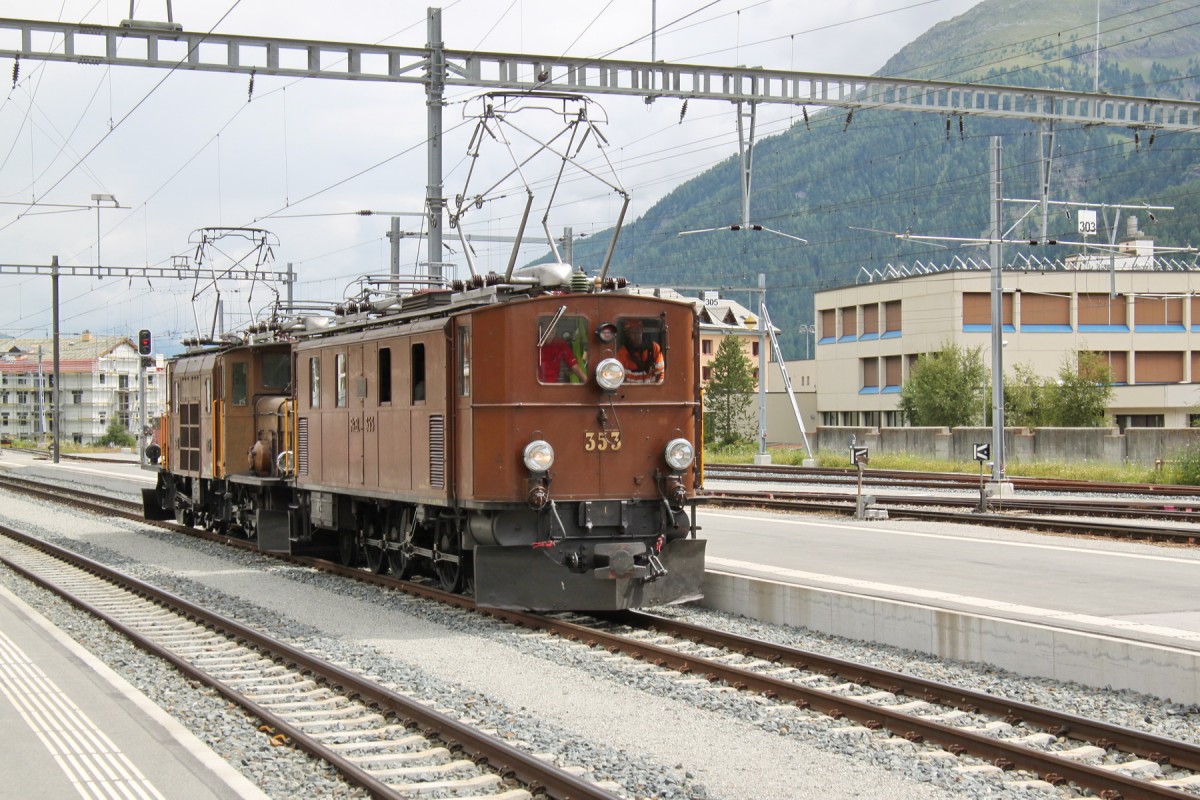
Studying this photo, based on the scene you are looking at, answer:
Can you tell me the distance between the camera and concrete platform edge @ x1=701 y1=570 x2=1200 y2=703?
9578 mm

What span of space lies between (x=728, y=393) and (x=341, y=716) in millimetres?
57181

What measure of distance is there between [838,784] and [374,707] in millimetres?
3671

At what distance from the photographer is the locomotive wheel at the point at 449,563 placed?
14789 millimetres

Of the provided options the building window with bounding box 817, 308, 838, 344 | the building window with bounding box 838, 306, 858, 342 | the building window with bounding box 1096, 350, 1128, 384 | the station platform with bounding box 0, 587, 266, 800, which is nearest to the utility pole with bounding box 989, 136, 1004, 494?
the station platform with bounding box 0, 587, 266, 800

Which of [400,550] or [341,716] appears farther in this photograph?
[400,550]

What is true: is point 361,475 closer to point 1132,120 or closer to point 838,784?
point 838,784

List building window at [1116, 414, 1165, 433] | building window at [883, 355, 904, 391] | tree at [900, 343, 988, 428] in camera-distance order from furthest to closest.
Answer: building window at [883, 355, 904, 391] < building window at [1116, 414, 1165, 433] < tree at [900, 343, 988, 428]

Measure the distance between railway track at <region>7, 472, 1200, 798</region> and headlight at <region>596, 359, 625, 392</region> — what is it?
2.45m

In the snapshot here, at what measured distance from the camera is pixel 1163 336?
243 feet

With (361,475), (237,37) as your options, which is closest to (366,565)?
(361,475)

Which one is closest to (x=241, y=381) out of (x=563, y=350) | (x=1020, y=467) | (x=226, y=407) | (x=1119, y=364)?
(x=226, y=407)

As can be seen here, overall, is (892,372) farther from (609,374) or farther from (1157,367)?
(609,374)

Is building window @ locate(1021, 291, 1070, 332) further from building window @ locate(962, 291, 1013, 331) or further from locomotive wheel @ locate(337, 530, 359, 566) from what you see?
locomotive wheel @ locate(337, 530, 359, 566)

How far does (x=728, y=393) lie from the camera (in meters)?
66.1
